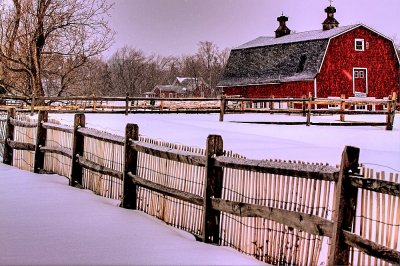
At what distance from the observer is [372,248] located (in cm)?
430

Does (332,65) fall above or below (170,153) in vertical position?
above

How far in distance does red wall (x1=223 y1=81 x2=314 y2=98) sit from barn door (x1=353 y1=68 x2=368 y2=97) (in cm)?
386

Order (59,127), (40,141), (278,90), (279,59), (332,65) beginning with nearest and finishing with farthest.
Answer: (59,127) < (40,141) < (332,65) < (278,90) < (279,59)

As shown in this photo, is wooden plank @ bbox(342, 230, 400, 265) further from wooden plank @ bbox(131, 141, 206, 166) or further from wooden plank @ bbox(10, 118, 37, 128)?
wooden plank @ bbox(10, 118, 37, 128)


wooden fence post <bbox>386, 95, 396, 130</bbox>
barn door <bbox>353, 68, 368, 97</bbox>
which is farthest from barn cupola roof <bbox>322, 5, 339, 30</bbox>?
wooden fence post <bbox>386, 95, 396, 130</bbox>

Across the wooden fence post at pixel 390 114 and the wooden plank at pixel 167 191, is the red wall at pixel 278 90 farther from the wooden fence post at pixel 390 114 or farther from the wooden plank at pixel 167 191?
the wooden plank at pixel 167 191

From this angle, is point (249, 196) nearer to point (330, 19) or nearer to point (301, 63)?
point (301, 63)

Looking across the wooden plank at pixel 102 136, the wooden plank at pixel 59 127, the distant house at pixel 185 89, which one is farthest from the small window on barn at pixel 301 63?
the distant house at pixel 185 89

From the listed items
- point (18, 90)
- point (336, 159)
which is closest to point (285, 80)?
point (18, 90)

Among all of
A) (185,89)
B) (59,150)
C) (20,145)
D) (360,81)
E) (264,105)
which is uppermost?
(360,81)

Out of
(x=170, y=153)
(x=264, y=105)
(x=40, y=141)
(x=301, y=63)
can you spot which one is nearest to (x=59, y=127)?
(x=40, y=141)

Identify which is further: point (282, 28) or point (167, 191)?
point (282, 28)

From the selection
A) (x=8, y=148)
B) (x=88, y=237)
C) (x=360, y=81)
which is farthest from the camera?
(x=360, y=81)

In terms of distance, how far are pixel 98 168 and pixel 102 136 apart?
54cm
